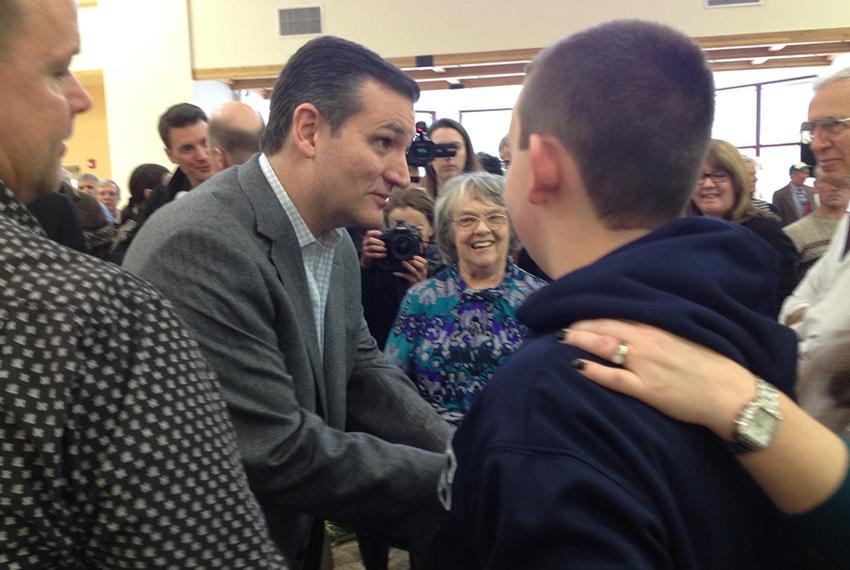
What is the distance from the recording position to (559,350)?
725mm

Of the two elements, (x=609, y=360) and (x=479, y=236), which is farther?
(x=479, y=236)

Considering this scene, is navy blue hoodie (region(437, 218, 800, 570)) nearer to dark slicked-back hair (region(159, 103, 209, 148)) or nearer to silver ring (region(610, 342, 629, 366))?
silver ring (region(610, 342, 629, 366))

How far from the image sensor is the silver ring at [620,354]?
71 cm

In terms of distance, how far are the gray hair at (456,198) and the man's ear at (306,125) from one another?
1094 millimetres

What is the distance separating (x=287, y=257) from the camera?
139 cm

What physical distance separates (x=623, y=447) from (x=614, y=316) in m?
0.14

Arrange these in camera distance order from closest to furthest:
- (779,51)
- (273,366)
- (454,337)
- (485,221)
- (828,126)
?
(273,366) < (828,126) < (454,337) < (485,221) < (779,51)

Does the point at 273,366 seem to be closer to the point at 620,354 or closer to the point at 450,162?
the point at 620,354

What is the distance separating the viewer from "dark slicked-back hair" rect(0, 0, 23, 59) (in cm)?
71

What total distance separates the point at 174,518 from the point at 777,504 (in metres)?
0.63

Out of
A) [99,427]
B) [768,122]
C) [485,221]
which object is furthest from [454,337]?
[768,122]

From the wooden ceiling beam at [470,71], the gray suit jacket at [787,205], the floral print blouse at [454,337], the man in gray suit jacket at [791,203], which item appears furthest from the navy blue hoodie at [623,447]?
the wooden ceiling beam at [470,71]

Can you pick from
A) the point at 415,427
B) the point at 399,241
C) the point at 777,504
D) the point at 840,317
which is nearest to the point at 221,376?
the point at 415,427

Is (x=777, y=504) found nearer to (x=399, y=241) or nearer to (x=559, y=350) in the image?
(x=559, y=350)
